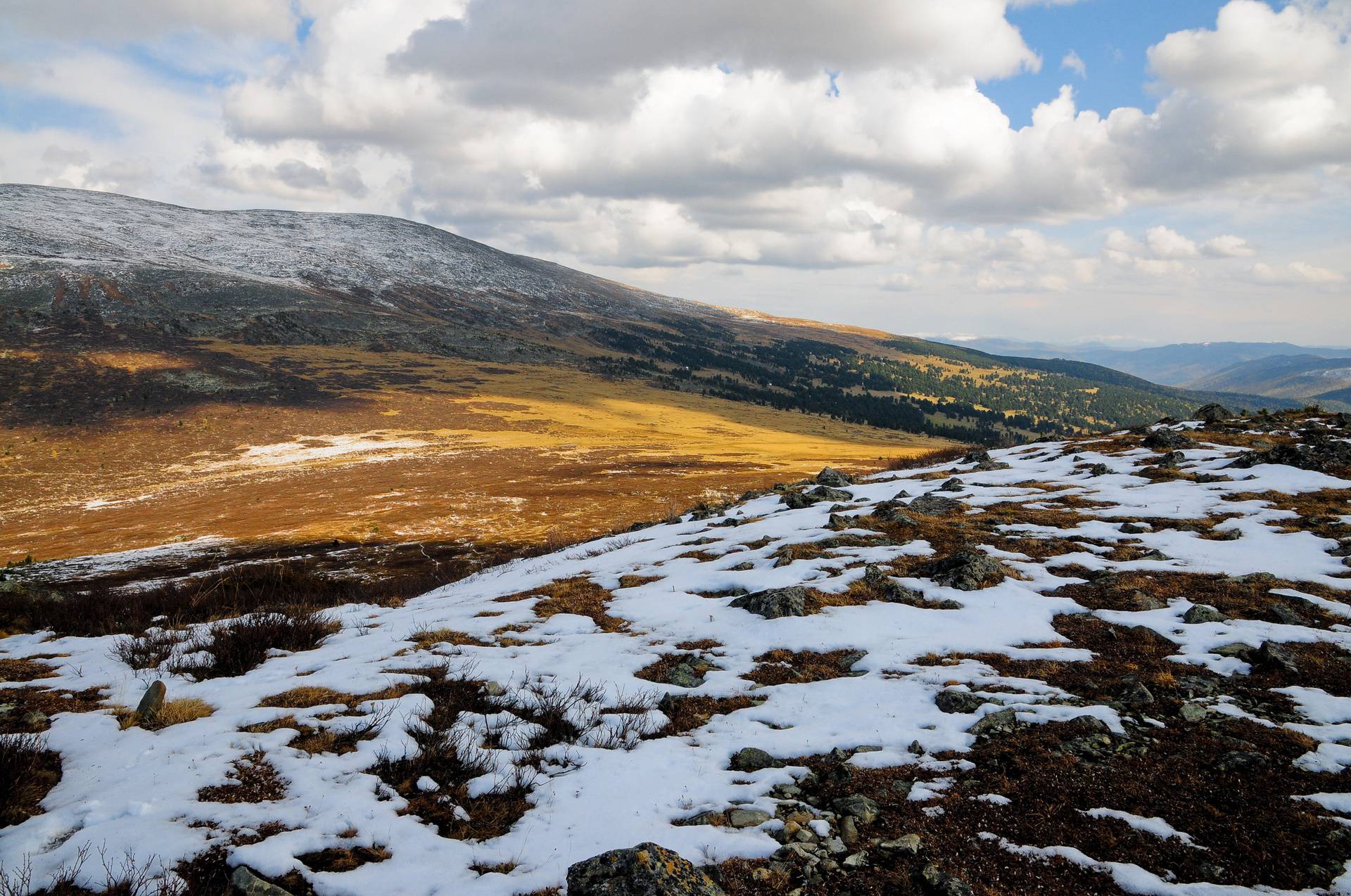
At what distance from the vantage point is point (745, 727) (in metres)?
8.36

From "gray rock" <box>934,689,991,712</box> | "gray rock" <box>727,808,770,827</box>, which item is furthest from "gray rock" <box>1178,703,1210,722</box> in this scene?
"gray rock" <box>727,808,770,827</box>

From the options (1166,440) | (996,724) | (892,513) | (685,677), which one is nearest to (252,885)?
(685,677)

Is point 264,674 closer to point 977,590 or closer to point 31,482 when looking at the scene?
point 977,590

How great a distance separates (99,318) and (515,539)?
14425 centimetres

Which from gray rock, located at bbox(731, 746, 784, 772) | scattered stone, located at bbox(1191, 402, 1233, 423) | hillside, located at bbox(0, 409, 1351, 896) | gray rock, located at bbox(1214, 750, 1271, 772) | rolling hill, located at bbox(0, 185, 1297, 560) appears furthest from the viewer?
rolling hill, located at bbox(0, 185, 1297, 560)

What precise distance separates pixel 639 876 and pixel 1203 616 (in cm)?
1131

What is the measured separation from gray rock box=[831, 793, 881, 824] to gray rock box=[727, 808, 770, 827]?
798 millimetres

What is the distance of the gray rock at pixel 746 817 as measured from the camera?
621cm

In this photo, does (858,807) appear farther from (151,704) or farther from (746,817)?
(151,704)

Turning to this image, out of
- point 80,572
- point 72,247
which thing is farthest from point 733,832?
point 72,247

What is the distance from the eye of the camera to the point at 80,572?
2941 centimetres

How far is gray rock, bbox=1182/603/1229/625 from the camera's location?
10.6 metres

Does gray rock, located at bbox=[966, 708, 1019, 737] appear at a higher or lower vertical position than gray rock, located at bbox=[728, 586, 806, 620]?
higher

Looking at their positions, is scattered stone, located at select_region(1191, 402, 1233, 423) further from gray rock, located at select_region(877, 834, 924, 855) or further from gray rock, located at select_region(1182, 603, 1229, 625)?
gray rock, located at select_region(877, 834, 924, 855)
